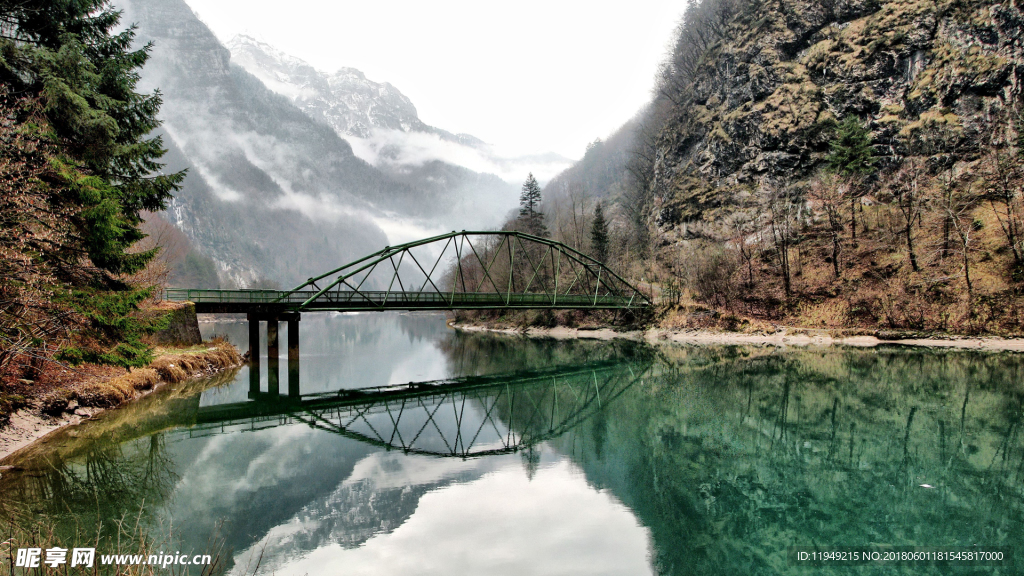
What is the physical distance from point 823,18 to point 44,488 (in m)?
76.6

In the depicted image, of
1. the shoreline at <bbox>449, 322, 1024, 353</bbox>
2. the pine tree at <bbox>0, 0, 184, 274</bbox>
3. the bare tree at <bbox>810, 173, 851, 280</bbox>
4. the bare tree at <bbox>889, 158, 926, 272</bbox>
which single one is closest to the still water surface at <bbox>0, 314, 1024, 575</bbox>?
the pine tree at <bbox>0, 0, 184, 274</bbox>

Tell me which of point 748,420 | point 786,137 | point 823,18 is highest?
point 823,18

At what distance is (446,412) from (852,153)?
5094 centimetres

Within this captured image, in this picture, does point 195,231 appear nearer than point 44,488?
No

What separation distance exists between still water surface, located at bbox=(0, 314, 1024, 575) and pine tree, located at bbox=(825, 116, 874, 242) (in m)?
32.4

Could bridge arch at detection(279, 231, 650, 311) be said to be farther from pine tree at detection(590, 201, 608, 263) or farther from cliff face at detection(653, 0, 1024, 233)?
cliff face at detection(653, 0, 1024, 233)

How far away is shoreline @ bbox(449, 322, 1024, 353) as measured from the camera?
98.3 ft

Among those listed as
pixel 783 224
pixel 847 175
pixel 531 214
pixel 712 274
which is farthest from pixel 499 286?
pixel 847 175

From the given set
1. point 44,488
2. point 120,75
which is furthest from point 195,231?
point 44,488

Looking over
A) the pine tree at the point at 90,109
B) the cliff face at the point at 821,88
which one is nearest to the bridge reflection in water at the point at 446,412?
the pine tree at the point at 90,109

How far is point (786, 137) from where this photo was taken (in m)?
54.7

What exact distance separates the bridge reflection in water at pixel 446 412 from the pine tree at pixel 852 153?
123 feet

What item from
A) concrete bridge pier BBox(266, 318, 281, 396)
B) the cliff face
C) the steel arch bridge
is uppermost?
the cliff face

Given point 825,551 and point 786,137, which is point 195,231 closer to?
point 786,137
